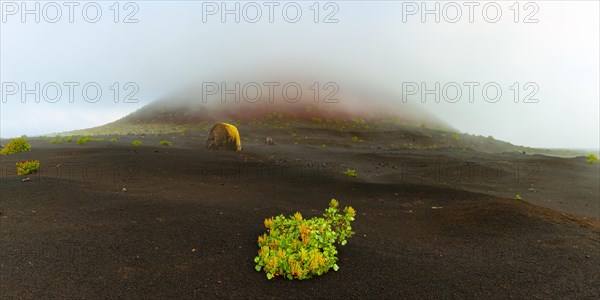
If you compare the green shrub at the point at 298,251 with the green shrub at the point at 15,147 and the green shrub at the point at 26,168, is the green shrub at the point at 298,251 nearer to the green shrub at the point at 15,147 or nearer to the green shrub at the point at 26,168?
the green shrub at the point at 26,168

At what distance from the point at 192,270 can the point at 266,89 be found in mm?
94998

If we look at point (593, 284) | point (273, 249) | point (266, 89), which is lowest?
point (593, 284)

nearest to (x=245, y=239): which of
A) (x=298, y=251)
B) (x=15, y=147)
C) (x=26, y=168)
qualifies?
(x=298, y=251)

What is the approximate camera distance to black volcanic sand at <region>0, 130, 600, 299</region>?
625 centimetres

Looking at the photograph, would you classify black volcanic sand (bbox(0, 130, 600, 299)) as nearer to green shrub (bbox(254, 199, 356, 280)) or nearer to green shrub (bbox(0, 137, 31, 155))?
green shrub (bbox(254, 199, 356, 280))

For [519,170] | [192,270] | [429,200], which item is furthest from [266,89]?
[192,270]

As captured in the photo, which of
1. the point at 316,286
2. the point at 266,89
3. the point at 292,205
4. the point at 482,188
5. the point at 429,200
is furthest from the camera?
the point at 266,89

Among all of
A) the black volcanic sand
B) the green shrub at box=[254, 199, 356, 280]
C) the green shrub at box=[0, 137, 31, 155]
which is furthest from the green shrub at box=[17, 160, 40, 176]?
the green shrub at box=[254, 199, 356, 280]

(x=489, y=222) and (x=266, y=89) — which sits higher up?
(x=266, y=89)

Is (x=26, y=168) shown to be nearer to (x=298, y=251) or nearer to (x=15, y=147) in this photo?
(x=15, y=147)

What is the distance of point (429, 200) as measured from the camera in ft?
46.3

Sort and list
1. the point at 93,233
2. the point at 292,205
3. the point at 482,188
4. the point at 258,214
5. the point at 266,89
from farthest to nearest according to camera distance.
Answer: the point at 266,89 → the point at 482,188 → the point at 292,205 → the point at 258,214 → the point at 93,233

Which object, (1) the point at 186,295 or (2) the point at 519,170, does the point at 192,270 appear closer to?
(1) the point at 186,295

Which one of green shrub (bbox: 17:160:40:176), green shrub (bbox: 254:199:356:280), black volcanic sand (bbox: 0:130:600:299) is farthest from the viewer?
green shrub (bbox: 17:160:40:176)
